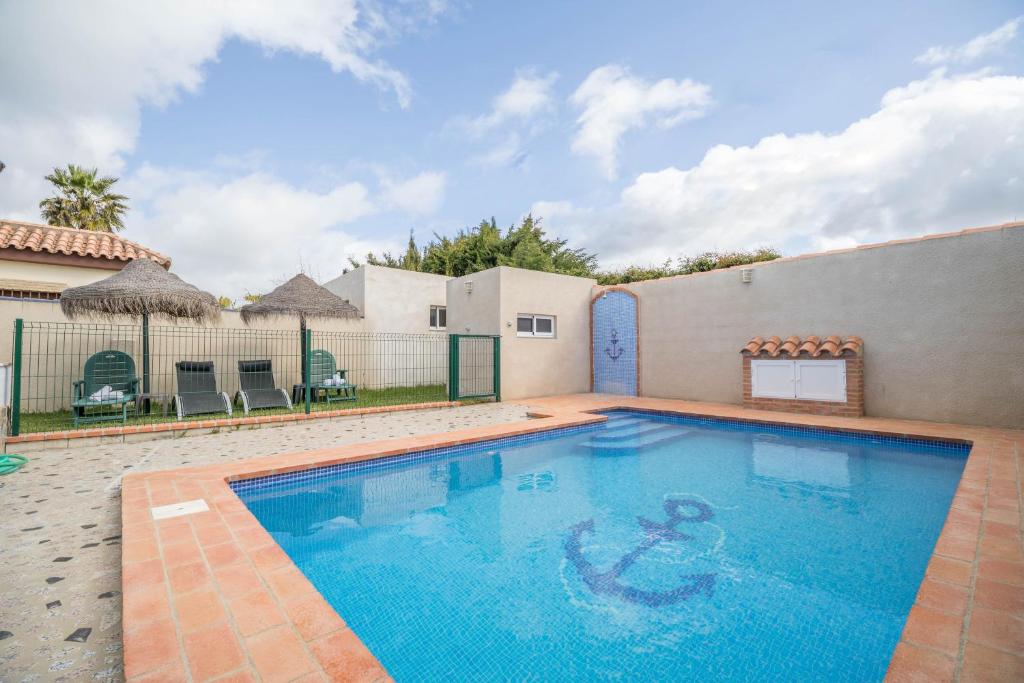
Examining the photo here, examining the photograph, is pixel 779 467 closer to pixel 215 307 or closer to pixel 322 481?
pixel 322 481

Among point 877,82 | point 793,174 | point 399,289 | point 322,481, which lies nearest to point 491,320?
point 399,289

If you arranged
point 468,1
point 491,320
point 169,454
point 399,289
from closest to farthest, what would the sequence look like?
point 169,454
point 468,1
point 491,320
point 399,289

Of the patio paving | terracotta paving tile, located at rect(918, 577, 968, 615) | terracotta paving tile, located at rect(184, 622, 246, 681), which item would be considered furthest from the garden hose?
terracotta paving tile, located at rect(918, 577, 968, 615)

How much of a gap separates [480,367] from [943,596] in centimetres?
904

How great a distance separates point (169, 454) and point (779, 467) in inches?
298

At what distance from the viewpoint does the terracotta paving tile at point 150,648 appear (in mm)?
1577

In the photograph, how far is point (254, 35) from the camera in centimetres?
786

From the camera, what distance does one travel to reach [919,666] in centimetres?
164

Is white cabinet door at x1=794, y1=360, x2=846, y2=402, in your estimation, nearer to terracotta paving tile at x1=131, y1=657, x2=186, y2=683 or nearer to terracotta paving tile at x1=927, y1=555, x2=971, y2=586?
terracotta paving tile at x1=927, y1=555, x2=971, y2=586

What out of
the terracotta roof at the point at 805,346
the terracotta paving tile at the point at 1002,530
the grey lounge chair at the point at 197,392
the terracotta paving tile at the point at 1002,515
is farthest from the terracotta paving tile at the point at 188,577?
the terracotta roof at the point at 805,346

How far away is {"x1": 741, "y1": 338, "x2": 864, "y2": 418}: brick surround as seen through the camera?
7.48m

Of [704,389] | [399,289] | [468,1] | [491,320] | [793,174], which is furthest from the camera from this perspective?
[793,174]

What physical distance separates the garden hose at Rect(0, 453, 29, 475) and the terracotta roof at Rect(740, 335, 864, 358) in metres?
10.7

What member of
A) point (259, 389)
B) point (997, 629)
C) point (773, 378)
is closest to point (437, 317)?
point (259, 389)
